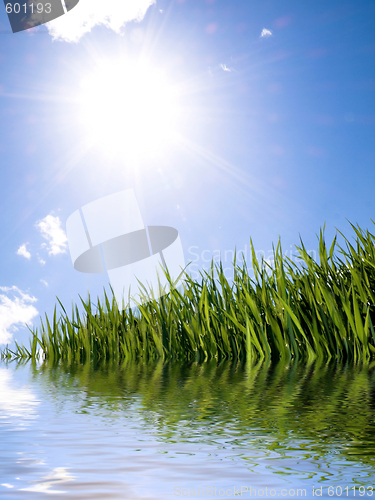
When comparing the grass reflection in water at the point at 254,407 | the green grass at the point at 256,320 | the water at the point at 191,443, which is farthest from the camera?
the green grass at the point at 256,320

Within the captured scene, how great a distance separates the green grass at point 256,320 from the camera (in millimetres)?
3266

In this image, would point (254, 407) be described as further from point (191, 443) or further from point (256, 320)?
point (256, 320)

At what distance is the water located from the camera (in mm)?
720

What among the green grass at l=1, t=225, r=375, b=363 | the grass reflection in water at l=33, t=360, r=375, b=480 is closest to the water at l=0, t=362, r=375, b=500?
the grass reflection in water at l=33, t=360, r=375, b=480

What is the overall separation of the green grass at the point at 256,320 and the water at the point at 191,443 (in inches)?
57.1

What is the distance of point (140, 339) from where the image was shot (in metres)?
4.45

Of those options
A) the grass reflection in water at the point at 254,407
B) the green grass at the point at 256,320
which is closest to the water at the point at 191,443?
the grass reflection in water at the point at 254,407

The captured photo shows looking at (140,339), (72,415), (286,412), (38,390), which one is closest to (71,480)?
(72,415)

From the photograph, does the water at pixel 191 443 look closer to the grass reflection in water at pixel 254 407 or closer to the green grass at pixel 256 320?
the grass reflection in water at pixel 254 407

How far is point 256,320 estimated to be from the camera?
357 cm

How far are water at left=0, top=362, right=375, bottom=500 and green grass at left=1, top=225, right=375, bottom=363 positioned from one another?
1450 mm

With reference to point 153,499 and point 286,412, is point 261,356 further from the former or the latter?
point 153,499

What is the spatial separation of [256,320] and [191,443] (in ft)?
8.70

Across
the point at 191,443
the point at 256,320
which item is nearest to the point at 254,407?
the point at 191,443
